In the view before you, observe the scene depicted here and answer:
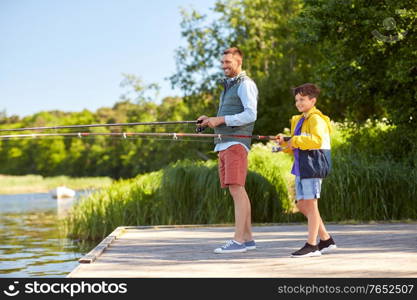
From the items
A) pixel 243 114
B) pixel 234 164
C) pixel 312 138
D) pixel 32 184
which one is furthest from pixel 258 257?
pixel 32 184

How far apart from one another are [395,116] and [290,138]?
23.5ft

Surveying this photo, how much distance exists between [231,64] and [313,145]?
990 millimetres

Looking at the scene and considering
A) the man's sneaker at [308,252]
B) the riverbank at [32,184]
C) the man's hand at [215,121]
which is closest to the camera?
the man's sneaker at [308,252]

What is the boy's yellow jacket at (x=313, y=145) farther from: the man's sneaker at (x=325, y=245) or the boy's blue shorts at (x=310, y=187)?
the man's sneaker at (x=325, y=245)

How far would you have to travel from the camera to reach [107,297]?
13.5 feet

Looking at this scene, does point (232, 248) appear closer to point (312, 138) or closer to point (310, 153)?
point (310, 153)

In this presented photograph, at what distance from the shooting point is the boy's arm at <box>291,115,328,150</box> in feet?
18.1

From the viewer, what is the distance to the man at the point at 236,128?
19.2 ft

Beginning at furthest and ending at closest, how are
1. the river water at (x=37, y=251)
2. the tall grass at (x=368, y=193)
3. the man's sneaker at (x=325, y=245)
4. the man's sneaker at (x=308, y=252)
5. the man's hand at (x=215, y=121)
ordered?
the tall grass at (x=368, y=193), the river water at (x=37, y=251), the man's sneaker at (x=325, y=245), the man's hand at (x=215, y=121), the man's sneaker at (x=308, y=252)

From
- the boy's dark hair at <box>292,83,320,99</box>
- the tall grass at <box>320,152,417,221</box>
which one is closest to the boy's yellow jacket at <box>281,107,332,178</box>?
the boy's dark hair at <box>292,83,320,99</box>

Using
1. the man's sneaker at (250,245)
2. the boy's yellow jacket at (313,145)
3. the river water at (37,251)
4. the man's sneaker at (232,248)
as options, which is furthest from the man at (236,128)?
the river water at (37,251)

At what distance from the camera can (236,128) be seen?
5926mm

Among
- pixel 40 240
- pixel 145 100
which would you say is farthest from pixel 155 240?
pixel 145 100

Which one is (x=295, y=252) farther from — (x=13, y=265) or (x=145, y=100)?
(x=145, y=100)
